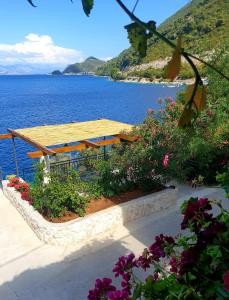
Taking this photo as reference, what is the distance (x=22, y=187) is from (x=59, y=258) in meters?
3.05

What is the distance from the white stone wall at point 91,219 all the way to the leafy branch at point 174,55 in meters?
6.47

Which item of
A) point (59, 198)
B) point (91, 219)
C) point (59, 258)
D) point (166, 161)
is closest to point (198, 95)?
point (59, 258)

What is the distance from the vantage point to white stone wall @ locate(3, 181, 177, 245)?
686cm

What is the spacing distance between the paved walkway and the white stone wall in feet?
0.54

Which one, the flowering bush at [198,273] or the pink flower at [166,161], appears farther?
the pink flower at [166,161]

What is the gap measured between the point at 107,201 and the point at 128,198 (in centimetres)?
53

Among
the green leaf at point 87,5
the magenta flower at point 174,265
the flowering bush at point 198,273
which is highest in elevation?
the green leaf at point 87,5

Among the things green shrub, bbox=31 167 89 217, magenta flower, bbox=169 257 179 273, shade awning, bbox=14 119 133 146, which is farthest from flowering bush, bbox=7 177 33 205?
magenta flower, bbox=169 257 179 273

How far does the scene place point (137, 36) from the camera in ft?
1.93

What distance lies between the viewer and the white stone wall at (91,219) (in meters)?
6.86

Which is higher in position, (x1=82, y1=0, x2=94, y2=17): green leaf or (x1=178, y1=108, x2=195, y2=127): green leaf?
(x1=82, y1=0, x2=94, y2=17): green leaf

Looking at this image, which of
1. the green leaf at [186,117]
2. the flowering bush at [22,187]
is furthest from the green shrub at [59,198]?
the green leaf at [186,117]

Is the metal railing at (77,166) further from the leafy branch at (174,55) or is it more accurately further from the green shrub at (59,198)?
the leafy branch at (174,55)

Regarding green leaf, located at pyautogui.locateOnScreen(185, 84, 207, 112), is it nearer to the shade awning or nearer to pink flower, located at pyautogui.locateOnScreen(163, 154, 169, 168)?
pink flower, located at pyautogui.locateOnScreen(163, 154, 169, 168)
